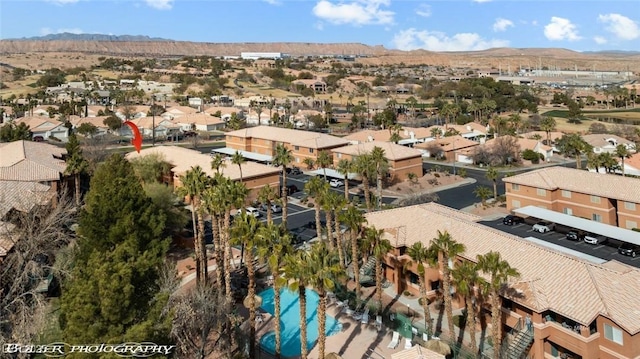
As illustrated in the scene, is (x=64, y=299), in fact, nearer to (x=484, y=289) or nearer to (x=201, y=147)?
(x=484, y=289)

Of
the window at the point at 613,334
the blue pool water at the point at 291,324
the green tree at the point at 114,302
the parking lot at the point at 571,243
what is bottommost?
the blue pool water at the point at 291,324

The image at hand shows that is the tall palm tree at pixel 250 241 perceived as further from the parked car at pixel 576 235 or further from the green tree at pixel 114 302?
the parked car at pixel 576 235

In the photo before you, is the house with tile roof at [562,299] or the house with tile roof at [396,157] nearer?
the house with tile roof at [562,299]

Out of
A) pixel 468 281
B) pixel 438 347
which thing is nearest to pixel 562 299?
pixel 468 281

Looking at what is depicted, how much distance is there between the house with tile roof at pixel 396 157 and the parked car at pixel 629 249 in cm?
3735

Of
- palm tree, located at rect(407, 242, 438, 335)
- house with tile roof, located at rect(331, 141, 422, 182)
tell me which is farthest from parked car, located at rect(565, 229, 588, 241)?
house with tile roof, located at rect(331, 141, 422, 182)

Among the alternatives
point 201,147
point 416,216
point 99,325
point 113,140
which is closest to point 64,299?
point 99,325

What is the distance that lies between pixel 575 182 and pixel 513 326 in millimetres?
34149

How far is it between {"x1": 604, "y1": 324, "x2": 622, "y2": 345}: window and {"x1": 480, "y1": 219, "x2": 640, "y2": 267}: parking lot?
22.2 meters

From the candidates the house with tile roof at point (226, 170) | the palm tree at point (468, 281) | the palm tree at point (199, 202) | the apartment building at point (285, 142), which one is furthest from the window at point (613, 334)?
the apartment building at point (285, 142)

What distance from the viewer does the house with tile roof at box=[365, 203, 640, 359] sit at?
98.7 ft

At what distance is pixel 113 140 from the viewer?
126m

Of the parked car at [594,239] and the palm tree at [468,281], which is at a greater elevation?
the palm tree at [468,281]

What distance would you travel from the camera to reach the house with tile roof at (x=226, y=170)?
72.1 metres
